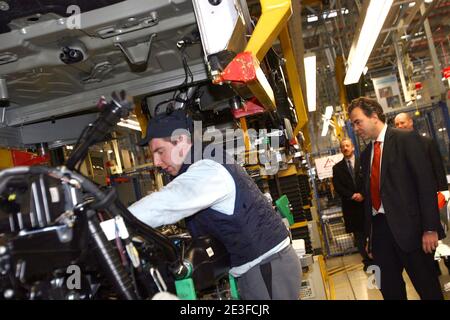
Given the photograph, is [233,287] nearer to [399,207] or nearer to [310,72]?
[399,207]

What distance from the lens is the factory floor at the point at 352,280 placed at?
5.34m

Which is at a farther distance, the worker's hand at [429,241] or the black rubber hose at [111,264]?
the worker's hand at [429,241]

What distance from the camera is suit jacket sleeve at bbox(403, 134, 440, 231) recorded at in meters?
2.87

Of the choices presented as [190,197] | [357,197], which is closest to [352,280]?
[357,197]

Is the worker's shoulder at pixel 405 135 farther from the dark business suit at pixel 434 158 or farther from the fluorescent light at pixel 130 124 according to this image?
the fluorescent light at pixel 130 124

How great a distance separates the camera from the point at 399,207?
3000 mm

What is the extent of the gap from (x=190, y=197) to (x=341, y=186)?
487cm

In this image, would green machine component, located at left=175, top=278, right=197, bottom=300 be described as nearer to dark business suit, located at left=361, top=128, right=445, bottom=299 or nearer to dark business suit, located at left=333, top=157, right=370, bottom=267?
dark business suit, located at left=361, top=128, right=445, bottom=299

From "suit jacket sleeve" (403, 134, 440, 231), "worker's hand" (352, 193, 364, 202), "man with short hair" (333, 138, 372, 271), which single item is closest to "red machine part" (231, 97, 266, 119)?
"suit jacket sleeve" (403, 134, 440, 231)

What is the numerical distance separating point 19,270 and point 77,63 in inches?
70.3

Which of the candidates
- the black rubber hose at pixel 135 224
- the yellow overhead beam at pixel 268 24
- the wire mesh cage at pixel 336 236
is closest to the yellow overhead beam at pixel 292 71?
the yellow overhead beam at pixel 268 24

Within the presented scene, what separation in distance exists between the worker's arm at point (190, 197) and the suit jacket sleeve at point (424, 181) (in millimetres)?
1485
